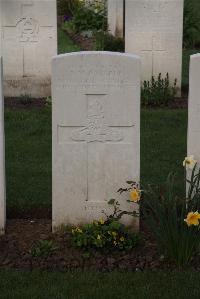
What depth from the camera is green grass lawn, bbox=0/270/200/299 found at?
15.2 feet

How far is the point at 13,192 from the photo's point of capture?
654cm

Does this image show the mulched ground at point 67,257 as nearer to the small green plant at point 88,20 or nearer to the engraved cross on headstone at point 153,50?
the engraved cross on headstone at point 153,50

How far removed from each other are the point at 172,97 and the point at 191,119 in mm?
4994

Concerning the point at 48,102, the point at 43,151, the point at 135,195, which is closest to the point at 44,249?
the point at 135,195

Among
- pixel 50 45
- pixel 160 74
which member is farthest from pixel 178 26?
pixel 50 45

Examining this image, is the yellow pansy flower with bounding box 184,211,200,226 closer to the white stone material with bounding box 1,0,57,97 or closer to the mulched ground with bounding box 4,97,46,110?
the mulched ground with bounding box 4,97,46,110

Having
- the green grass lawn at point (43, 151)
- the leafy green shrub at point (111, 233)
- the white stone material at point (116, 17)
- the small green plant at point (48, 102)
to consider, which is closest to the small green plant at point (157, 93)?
the green grass lawn at point (43, 151)

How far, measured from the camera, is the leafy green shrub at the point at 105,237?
5289mm

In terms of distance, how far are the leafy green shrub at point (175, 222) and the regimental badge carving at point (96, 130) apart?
0.53m

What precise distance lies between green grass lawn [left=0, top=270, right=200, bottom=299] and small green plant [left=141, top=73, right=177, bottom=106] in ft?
17.4

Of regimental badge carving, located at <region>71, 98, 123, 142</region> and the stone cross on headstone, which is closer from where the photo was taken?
regimental badge carving, located at <region>71, 98, 123, 142</region>

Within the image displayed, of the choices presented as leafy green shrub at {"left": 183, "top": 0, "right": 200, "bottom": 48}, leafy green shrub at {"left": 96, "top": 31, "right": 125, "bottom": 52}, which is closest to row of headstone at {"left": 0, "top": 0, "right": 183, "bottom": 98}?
leafy green shrub at {"left": 96, "top": 31, "right": 125, "bottom": 52}

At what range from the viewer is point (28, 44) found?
10.8 m

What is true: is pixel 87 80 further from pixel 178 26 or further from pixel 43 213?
pixel 178 26
